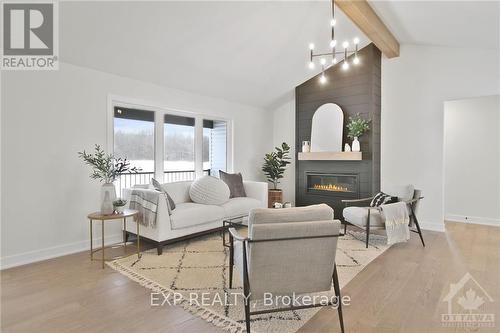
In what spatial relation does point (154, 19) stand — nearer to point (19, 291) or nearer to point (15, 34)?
point (15, 34)

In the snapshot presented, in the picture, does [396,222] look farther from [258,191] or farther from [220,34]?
[220,34]

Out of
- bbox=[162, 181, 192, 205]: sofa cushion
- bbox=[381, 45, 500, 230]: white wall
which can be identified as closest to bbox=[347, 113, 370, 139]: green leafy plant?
bbox=[381, 45, 500, 230]: white wall

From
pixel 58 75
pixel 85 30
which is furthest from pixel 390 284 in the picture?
pixel 58 75

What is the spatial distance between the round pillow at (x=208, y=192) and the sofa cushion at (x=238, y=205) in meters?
0.13

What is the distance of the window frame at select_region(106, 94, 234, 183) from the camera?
13.1 feet

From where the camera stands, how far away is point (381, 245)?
3896 millimetres

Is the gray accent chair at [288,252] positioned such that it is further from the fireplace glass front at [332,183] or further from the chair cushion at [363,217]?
the fireplace glass front at [332,183]

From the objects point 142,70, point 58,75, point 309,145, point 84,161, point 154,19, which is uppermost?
point 154,19

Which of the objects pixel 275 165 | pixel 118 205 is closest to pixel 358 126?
pixel 275 165

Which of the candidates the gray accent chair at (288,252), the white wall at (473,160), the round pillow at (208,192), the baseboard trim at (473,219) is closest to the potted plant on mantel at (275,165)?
the round pillow at (208,192)

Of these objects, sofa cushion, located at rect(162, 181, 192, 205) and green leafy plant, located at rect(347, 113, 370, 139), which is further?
green leafy plant, located at rect(347, 113, 370, 139)

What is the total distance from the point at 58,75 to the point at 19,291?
94.7 inches

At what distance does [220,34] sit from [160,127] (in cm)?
178

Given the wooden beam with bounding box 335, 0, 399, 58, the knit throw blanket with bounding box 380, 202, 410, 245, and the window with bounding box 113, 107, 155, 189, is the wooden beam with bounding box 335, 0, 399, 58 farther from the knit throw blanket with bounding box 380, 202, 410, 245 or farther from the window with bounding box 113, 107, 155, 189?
the window with bounding box 113, 107, 155, 189
